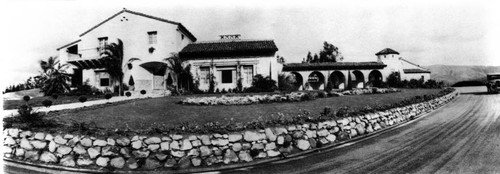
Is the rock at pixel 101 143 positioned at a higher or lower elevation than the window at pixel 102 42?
lower

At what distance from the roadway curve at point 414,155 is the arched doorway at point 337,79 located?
2165 centimetres

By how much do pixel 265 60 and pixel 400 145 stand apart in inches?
698

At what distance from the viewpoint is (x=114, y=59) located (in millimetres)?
24125

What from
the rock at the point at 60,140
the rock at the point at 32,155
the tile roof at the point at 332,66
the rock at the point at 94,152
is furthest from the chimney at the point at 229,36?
the rock at the point at 32,155

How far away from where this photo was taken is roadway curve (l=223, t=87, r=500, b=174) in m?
6.68

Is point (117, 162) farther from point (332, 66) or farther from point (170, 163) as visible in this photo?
point (332, 66)

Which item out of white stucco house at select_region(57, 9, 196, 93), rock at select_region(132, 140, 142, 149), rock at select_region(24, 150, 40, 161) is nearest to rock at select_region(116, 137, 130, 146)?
rock at select_region(132, 140, 142, 149)

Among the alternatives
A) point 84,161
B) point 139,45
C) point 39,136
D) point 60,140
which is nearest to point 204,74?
point 139,45

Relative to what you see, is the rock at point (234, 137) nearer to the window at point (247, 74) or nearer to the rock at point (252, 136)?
the rock at point (252, 136)

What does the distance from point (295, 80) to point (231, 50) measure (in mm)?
8476

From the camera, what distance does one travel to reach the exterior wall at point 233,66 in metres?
25.8

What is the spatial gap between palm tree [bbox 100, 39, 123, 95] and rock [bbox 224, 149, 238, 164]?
65.3ft

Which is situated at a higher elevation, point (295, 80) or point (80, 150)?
point (295, 80)

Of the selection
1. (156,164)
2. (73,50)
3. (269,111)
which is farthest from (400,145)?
(73,50)
